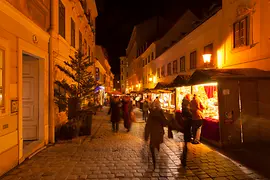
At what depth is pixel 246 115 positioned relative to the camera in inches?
341

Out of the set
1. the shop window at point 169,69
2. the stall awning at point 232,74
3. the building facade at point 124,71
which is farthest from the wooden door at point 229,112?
the building facade at point 124,71

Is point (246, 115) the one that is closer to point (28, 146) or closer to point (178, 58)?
point (28, 146)

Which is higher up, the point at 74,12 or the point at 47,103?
the point at 74,12

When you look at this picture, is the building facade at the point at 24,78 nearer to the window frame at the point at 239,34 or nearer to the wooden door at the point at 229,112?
the wooden door at the point at 229,112

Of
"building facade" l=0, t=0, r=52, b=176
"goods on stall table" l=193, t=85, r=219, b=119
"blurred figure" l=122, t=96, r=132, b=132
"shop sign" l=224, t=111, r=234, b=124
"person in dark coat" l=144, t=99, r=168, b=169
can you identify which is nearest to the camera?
"building facade" l=0, t=0, r=52, b=176

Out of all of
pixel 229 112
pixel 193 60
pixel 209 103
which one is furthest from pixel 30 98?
pixel 193 60

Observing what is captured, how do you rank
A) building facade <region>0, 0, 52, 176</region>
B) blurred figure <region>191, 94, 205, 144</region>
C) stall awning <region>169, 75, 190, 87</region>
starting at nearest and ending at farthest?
1. building facade <region>0, 0, 52, 176</region>
2. blurred figure <region>191, 94, 205, 144</region>
3. stall awning <region>169, 75, 190, 87</region>

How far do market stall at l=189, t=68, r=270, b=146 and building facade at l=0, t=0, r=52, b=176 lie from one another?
19.9 ft

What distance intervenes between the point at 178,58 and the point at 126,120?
886 cm

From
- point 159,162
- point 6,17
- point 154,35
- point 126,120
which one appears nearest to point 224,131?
point 159,162

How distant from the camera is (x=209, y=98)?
10.6 metres

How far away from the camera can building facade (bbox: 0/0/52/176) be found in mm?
5785

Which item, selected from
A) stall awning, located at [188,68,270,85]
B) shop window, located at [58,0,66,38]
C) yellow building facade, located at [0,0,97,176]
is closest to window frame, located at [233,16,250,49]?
stall awning, located at [188,68,270,85]

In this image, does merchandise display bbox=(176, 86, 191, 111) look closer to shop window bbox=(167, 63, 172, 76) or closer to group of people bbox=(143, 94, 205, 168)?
group of people bbox=(143, 94, 205, 168)
